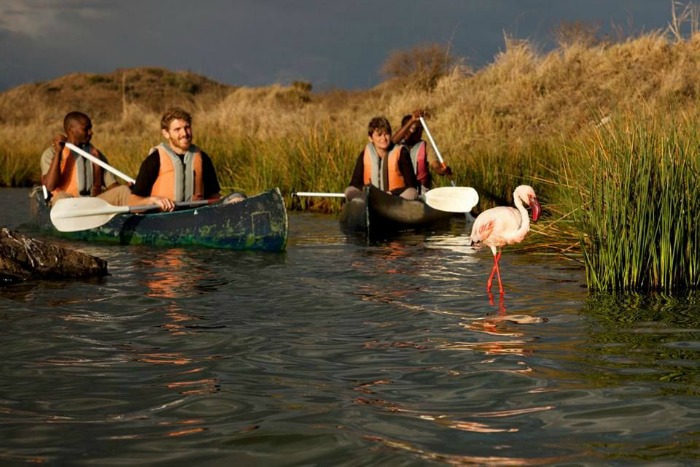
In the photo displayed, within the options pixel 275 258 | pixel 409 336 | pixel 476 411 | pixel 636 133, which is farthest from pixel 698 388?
pixel 275 258

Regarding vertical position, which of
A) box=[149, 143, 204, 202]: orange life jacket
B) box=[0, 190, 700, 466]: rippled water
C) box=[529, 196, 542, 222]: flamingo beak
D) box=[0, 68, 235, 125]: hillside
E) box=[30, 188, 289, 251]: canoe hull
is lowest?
box=[0, 190, 700, 466]: rippled water

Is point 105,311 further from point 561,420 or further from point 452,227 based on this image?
point 452,227

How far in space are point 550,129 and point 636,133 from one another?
15.8m

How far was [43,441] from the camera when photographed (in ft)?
12.8

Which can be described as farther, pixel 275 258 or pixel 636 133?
pixel 275 258

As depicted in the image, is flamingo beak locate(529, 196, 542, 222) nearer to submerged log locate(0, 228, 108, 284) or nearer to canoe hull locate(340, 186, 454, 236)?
submerged log locate(0, 228, 108, 284)

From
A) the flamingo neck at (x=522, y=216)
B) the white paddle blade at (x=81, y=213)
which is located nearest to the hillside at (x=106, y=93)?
the white paddle blade at (x=81, y=213)

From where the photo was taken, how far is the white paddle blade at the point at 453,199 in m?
11.9

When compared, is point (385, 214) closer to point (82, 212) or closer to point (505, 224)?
point (82, 212)

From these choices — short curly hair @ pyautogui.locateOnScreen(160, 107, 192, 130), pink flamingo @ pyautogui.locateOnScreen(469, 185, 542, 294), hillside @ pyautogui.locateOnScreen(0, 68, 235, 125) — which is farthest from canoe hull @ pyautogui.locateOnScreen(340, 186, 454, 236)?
hillside @ pyautogui.locateOnScreen(0, 68, 235, 125)

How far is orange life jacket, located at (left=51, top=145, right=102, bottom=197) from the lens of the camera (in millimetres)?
12297

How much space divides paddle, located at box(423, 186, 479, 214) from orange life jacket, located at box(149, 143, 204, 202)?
285 centimetres

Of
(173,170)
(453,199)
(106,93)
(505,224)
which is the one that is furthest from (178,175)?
(106,93)

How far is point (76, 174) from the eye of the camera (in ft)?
40.4
